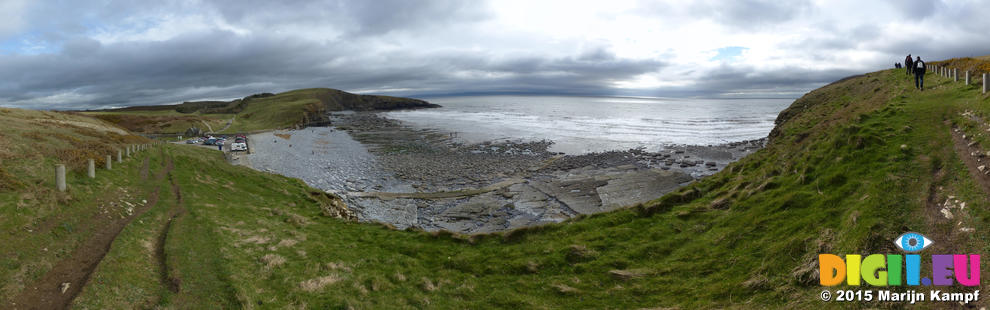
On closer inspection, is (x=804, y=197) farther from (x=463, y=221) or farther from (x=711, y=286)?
(x=463, y=221)

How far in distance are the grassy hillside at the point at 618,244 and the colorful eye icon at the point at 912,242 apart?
22 centimetres

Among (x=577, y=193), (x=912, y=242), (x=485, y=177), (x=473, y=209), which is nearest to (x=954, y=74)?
(x=577, y=193)

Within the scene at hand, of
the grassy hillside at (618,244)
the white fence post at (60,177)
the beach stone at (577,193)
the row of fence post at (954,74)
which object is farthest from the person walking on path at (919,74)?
the white fence post at (60,177)

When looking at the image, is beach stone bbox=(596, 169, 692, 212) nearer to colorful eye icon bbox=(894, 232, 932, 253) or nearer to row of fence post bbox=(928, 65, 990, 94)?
row of fence post bbox=(928, 65, 990, 94)

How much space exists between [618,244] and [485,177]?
32.3 m

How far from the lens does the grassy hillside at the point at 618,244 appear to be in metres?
11.6

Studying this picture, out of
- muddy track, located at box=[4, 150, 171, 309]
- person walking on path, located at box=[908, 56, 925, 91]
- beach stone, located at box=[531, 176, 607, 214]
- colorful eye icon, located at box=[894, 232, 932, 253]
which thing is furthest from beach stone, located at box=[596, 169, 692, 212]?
muddy track, located at box=[4, 150, 171, 309]

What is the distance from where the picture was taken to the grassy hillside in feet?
38.0

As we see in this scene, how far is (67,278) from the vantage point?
12.0 meters

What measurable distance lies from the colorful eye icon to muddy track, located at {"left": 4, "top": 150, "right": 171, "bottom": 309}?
2221cm

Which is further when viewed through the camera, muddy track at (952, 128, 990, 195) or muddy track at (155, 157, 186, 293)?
muddy track at (155, 157, 186, 293)

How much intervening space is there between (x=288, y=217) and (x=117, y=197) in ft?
28.2

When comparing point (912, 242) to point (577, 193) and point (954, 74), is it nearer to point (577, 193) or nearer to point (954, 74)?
point (577, 193)

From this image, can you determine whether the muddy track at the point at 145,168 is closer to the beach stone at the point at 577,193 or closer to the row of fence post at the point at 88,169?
the row of fence post at the point at 88,169
